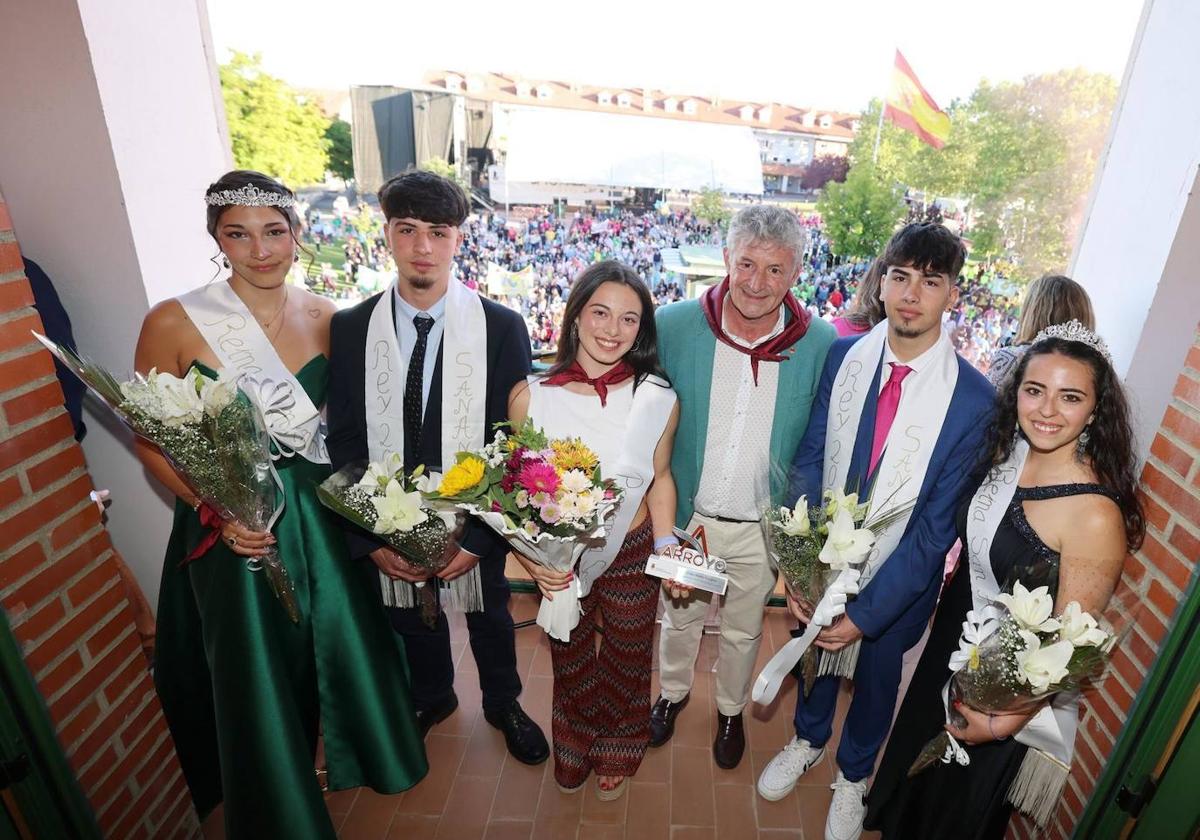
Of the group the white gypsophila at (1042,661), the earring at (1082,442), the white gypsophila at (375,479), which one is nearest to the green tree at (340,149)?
the white gypsophila at (375,479)

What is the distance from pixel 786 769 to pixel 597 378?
5.74 ft

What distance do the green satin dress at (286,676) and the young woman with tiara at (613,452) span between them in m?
0.66

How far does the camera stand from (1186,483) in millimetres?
1428

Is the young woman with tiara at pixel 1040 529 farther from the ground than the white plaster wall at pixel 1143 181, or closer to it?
closer to it

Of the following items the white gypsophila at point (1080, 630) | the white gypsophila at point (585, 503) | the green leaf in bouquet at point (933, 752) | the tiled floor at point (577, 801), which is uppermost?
the white gypsophila at point (585, 503)

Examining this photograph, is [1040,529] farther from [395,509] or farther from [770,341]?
[395,509]

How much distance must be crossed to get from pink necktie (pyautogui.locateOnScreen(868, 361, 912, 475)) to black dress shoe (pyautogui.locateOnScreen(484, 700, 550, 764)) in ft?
5.63

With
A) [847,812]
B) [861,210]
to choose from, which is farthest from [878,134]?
[847,812]

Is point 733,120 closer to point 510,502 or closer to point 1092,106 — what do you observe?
point 1092,106

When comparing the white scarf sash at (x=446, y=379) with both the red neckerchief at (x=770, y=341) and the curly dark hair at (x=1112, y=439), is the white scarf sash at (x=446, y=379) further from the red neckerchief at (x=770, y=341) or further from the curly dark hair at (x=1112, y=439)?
the curly dark hair at (x=1112, y=439)

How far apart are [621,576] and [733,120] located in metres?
2.86

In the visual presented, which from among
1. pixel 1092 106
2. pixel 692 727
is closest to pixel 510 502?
pixel 692 727

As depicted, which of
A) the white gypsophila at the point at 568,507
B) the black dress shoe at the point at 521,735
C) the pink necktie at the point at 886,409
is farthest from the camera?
the black dress shoe at the point at 521,735

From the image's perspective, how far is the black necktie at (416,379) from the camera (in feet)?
6.90
